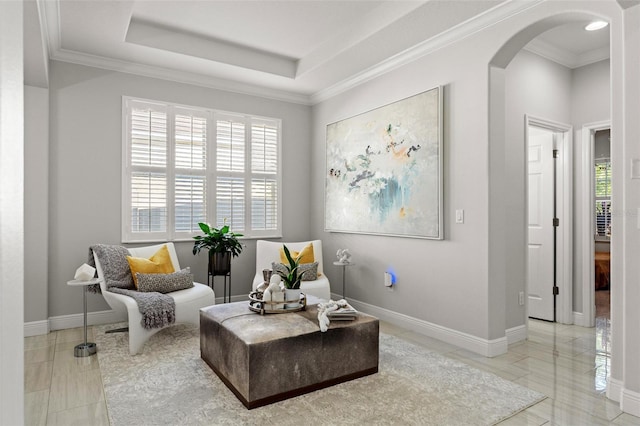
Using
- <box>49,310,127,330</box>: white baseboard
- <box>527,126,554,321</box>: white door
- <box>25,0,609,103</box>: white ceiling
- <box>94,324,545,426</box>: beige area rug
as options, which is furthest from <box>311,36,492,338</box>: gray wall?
<box>49,310,127,330</box>: white baseboard

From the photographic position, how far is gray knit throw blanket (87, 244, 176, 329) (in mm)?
3252

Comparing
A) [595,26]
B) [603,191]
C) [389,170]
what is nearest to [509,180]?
[389,170]

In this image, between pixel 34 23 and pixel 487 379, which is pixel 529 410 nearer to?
pixel 487 379

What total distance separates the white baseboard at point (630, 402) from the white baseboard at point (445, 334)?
973 millimetres

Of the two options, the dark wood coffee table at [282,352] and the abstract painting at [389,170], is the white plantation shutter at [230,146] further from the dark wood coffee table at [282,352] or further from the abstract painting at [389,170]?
the dark wood coffee table at [282,352]

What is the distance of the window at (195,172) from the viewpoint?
4379mm

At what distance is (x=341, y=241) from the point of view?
5.00 m

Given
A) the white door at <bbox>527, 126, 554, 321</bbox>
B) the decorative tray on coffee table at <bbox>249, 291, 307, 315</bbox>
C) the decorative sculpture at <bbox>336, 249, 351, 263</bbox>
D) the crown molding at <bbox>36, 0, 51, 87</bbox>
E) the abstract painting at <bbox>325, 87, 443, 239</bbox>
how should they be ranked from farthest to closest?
1. the decorative sculpture at <bbox>336, 249, 351, 263</bbox>
2. the white door at <bbox>527, 126, 554, 321</bbox>
3. the abstract painting at <bbox>325, 87, 443, 239</bbox>
4. the decorative tray on coffee table at <bbox>249, 291, 307, 315</bbox>
5. the crown molding at <bbox>36, 0, 51, 87</bbox>

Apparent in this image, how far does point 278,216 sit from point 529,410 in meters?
3.64

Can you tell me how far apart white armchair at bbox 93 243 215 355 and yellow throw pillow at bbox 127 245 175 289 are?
0.12m

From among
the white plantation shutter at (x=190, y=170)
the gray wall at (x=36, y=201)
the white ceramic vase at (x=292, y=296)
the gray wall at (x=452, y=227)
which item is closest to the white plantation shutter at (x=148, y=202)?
the white plantation shutter at (x=190, y=170)

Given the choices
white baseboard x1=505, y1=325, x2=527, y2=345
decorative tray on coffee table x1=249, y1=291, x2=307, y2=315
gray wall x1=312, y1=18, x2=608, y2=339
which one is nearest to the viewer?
decorative tray on coffee table x1=249, y1=291, x2=307, y2=315

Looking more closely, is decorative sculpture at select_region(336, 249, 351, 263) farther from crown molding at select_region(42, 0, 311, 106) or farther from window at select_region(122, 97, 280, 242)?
crown molding at select_region(42, 0, 311, 106)

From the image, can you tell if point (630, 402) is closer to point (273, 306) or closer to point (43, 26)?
point (273, 306)
